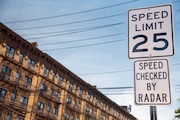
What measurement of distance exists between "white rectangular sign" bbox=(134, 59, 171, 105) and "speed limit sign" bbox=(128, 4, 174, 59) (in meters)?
0.14

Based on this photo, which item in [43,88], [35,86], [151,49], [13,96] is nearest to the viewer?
[151,49]

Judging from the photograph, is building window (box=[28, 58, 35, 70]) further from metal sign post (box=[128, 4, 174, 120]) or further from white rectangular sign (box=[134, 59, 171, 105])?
white rectangular sign (box=[134, 59, 171, 105])

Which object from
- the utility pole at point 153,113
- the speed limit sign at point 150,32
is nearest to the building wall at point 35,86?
the speed limit sign at point 150,32

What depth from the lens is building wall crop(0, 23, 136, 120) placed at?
1344 inches

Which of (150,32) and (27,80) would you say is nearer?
(150,32)

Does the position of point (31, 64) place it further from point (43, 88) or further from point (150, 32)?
point (150, 32)

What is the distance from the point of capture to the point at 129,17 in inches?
164

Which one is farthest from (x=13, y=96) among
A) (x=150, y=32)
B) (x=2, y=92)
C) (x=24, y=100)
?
(x=150, y=32)

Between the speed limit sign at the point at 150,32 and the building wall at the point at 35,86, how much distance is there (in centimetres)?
3122

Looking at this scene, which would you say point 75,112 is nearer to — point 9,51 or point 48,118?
point 48,118

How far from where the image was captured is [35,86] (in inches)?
1528

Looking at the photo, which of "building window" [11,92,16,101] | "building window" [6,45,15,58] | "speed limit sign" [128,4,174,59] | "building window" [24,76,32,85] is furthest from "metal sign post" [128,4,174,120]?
"building window" [24,76,32,85]

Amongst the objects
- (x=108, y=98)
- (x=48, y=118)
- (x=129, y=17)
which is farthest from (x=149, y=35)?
(x=108, y=98)

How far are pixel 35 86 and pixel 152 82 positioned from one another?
3639 cm
